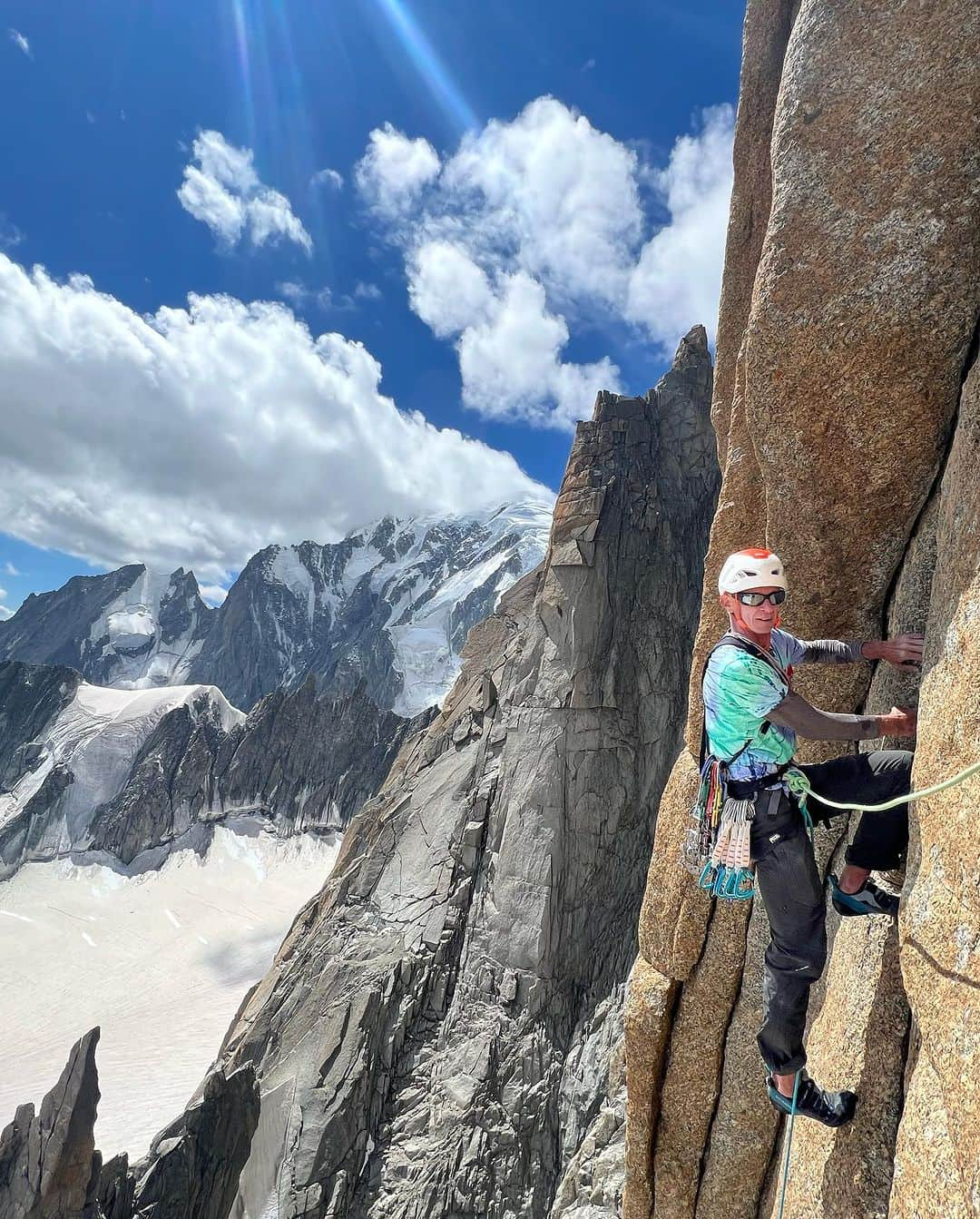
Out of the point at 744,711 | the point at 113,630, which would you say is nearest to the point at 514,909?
the point at 744,711

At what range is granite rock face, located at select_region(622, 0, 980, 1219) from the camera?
3650 millimetres

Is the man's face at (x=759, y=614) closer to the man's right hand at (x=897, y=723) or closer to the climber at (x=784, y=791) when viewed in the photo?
the climber at (x=784, y=791)

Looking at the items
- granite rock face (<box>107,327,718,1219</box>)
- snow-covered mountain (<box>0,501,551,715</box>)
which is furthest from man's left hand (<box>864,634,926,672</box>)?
snow-covered mountain (<box>0,501,551,715</box>)

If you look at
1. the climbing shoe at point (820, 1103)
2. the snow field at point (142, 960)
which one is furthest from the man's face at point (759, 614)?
the snow field at point (142, 960)

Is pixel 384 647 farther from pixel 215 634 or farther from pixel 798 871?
pixel 798 871

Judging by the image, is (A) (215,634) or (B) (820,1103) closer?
(B) (820,1103)

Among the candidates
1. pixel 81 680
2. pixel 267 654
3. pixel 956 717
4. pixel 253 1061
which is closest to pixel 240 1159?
pixel 253 1061

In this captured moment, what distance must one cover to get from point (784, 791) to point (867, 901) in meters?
1.20

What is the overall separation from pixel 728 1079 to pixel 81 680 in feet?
420

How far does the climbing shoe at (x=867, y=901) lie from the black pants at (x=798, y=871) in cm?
20

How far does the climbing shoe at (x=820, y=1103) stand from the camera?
439cm

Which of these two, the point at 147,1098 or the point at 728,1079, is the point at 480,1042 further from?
the point at 147,1098

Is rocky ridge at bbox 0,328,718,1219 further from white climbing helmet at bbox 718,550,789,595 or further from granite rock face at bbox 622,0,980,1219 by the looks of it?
white climbing helmet at bbox 718,550,789,595

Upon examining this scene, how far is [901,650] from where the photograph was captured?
4824mm
